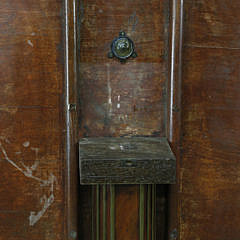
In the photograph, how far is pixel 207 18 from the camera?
4.47 ft

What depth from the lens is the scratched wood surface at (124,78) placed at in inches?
52.6

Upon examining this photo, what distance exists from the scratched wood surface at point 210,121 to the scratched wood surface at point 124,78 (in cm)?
12

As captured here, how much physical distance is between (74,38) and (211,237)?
3.68 feet

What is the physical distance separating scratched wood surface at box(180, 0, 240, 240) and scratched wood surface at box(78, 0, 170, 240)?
0.41 ft

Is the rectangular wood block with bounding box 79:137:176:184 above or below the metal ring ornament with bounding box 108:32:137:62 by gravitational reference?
below

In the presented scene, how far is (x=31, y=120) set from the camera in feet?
4.41

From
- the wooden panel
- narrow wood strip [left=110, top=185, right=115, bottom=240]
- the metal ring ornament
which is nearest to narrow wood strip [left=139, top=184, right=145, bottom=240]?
narrow wood strip [left=110, top=185, right=115, bottom=240]

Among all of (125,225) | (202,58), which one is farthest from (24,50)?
(125,225)

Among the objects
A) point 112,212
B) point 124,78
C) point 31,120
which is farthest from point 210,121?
point 31,120

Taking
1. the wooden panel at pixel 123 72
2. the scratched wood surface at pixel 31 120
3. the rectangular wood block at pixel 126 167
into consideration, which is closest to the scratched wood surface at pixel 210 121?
the wooden panel at pixel 123 72

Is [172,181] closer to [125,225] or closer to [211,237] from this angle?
[125,225]

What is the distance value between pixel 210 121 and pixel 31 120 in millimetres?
827

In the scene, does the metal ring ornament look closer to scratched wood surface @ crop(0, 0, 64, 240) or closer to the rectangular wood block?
scratched wood surface @ crop(0, 0, 64, 240)

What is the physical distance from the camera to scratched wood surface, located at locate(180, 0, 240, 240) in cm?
136
